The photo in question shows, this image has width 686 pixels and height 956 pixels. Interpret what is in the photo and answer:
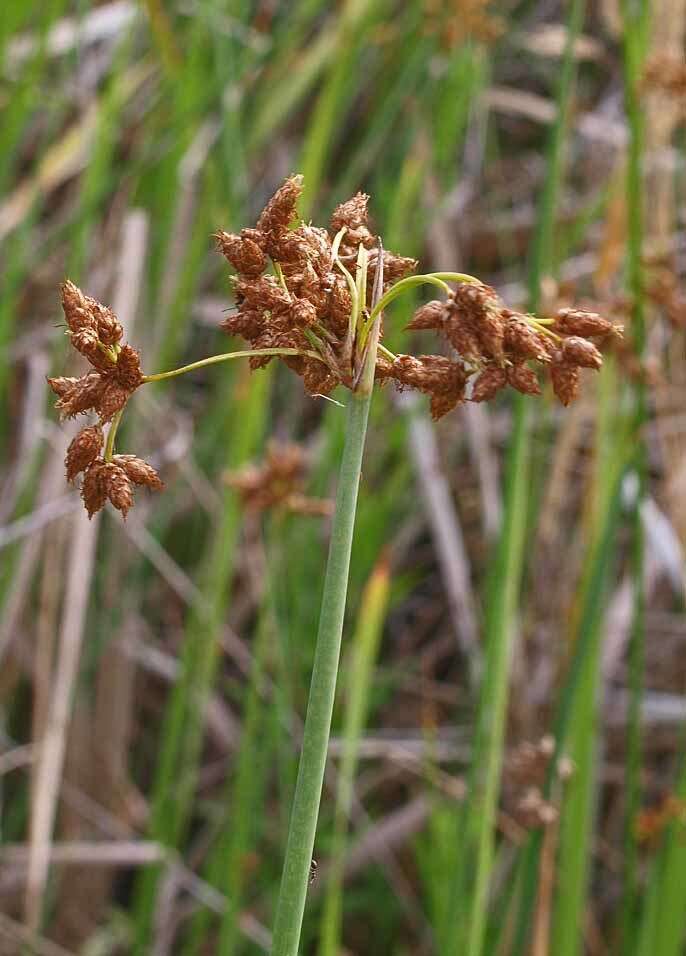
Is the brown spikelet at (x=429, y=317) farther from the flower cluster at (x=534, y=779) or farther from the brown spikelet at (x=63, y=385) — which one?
the flower cluster at (x=534, y=779)

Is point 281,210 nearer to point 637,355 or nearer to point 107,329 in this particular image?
point 107,329

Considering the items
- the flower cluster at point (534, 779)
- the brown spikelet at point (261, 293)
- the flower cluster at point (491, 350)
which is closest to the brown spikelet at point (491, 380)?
the flower cluster at point (491, 350)

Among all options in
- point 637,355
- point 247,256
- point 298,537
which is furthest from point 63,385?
point 298,537

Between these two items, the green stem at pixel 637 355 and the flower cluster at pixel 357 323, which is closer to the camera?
the flower cluster at pixel 357 323

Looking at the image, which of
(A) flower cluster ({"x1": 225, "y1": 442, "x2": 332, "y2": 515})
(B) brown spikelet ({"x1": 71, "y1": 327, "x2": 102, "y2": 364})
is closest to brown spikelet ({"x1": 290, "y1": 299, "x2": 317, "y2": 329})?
(B) brown spikelet ({"x1": 71, "y1": 327, "x2": 102, "y2": 364})

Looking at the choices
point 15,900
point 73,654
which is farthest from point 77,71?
point 15,900

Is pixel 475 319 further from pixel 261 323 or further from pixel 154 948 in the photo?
pixel 154 948
